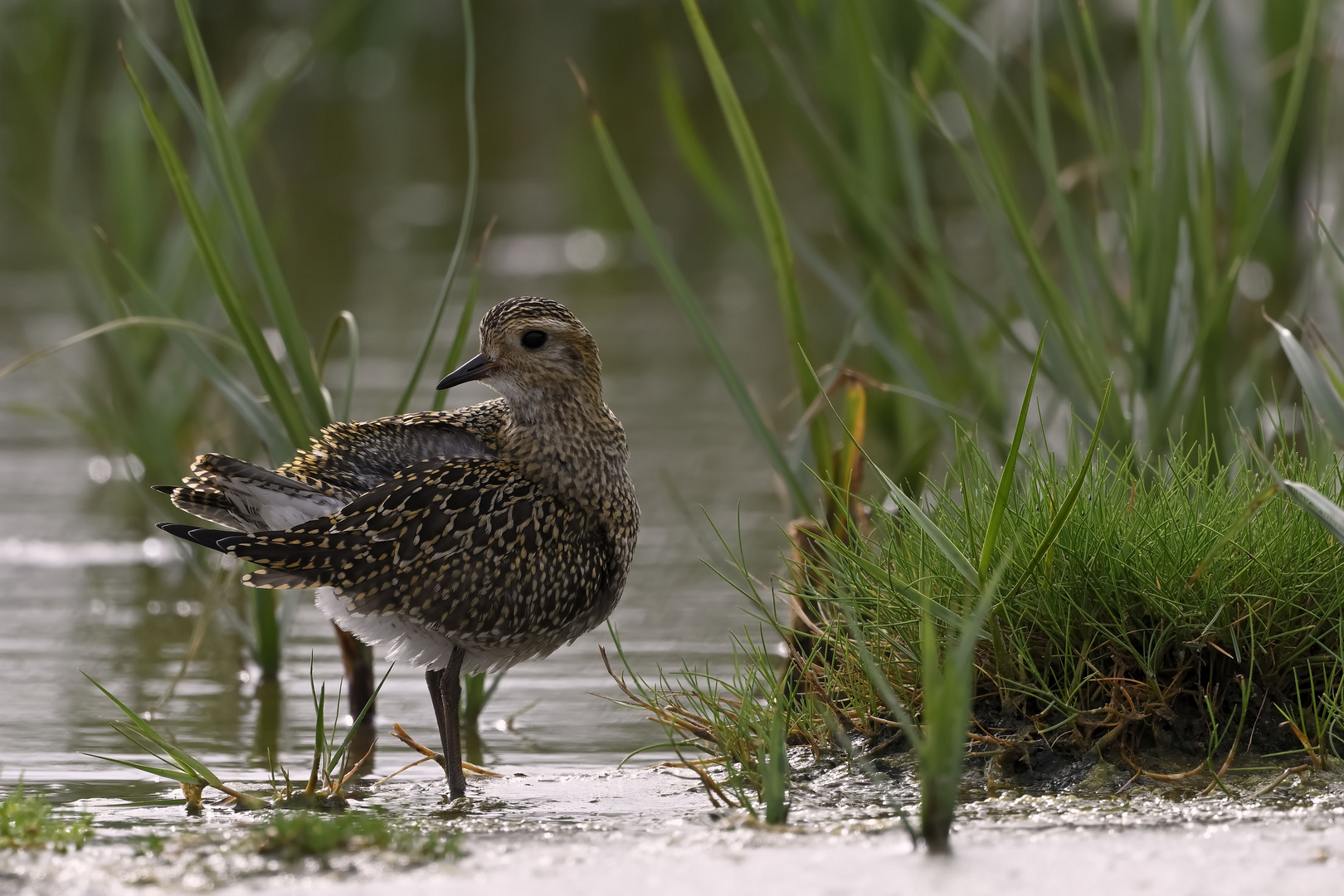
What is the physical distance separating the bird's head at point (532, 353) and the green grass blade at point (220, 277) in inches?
22.0

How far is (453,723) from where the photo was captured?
14.3 ft

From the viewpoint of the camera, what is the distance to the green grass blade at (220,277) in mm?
4641

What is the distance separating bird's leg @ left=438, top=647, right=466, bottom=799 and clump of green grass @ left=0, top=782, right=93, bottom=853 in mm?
960

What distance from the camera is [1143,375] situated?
506 centimetres

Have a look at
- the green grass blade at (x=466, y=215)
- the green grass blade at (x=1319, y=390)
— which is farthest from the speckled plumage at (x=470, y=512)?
the green grass blade at (x=1319, y=390)

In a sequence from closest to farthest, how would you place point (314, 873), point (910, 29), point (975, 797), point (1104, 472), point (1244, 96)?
point (314, 873) < point (975, 797) < point (1104, 472) < point (1244, 96) < point (910, 29)

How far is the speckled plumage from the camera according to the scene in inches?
166

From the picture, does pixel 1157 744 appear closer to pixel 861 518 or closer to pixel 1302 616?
pixel 1302 616

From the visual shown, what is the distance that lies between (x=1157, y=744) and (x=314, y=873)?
1.98m

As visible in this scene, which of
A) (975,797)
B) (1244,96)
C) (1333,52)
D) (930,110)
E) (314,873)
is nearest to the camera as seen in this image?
(314,873)

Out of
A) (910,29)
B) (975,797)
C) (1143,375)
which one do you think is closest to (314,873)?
(975,797)

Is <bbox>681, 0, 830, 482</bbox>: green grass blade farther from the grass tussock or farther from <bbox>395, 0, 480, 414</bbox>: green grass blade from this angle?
the grass tussock

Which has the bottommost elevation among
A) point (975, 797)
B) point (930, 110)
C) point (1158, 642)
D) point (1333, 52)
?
point (975, 797)

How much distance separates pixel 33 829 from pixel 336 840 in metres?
0.68
